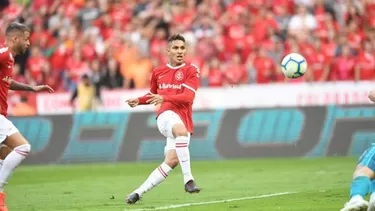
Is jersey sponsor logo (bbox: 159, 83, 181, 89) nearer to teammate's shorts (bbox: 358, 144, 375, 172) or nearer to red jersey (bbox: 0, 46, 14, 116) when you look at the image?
red jersey (bbox: 0, 46, 14, 116)

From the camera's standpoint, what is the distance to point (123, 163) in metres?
22.1

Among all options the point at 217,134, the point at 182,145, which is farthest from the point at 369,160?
the point at 217,134

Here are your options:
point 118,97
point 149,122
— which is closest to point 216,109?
point 149,122

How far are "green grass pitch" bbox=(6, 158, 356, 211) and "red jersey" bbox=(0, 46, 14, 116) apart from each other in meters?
1.51

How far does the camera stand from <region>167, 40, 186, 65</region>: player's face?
41.0ft

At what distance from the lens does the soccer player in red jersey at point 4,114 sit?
1102 centimetres

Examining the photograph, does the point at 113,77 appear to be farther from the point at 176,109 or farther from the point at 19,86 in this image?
the point at 19,86

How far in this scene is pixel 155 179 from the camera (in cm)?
1215

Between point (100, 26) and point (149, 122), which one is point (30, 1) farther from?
point (149, 122)

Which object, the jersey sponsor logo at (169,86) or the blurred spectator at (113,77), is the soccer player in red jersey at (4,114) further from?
the blurred spectator at (113,77)

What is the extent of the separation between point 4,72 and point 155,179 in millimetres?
2485

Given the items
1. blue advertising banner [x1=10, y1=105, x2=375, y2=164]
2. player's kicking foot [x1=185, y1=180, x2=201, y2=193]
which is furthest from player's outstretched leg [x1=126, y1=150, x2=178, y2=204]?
blue advertising banner [x1=10, y1=105, x2=375, y2=164]

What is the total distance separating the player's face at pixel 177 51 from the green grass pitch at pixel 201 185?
1.93 metres

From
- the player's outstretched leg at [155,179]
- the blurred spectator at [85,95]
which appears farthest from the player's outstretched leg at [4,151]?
the blurred spectator at [85,95]
